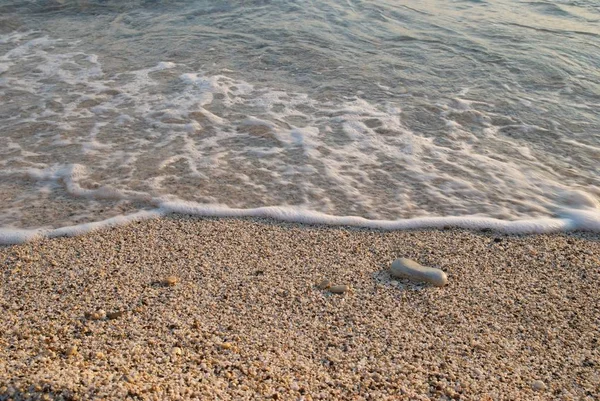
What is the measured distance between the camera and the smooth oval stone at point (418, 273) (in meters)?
2.73

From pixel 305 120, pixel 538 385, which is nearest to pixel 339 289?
pixel 538 385

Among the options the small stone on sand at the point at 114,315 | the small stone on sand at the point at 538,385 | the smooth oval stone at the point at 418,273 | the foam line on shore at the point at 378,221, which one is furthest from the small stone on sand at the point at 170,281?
the small stone on sand at the point at 538,385

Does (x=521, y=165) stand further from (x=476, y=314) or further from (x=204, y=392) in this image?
(x=204, y=392)

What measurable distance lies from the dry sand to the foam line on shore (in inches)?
3.1

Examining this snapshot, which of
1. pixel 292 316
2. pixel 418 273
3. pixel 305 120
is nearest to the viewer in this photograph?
pixel 292 316

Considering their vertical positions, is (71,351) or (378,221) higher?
(71,351)

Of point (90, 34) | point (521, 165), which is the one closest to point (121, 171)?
point (521, 165)

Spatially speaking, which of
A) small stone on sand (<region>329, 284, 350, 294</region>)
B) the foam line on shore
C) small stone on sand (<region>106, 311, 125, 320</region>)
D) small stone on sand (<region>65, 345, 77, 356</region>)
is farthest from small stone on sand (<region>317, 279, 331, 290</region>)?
small stone on sand (<region>65, 345, 77, 356</region>)

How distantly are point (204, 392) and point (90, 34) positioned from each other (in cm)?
607

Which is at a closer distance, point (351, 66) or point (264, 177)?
point (264, 177)

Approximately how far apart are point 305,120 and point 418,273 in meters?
2.14

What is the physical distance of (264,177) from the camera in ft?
12.4

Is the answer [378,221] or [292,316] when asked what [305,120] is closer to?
[378,221]

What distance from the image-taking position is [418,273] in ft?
9.04
